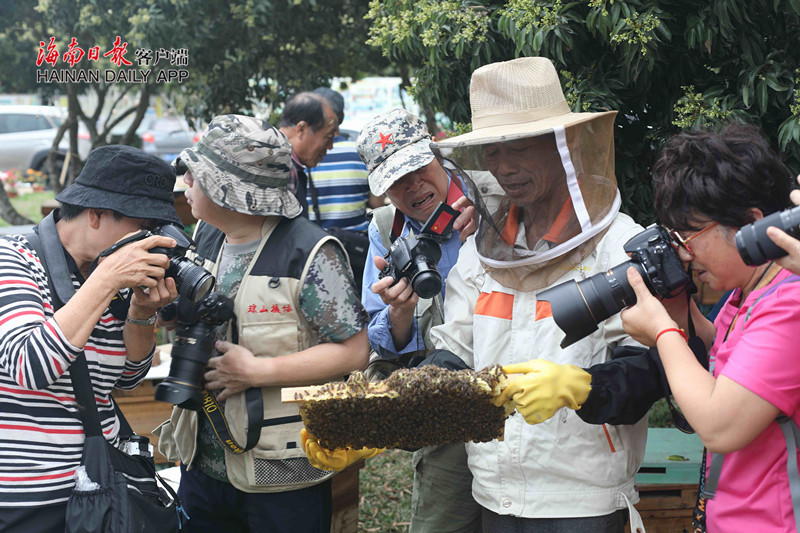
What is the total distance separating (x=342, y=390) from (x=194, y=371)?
2.65 ft

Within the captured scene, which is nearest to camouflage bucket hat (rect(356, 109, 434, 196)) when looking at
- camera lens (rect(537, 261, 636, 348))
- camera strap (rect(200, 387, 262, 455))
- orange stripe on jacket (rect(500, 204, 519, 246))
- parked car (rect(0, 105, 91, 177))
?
orange stripe on jacket (rect(500, 204, 519, 246))

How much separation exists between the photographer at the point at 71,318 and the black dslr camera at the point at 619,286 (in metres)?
1.37

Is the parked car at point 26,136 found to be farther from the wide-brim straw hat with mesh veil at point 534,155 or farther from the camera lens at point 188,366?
the wide-brim straw hat with mesh veil at point 534,155

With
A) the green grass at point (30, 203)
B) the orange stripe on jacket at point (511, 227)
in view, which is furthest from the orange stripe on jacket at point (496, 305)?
the green grass at point (30, 203)

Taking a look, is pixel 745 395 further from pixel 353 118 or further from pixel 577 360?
pixel 353 118

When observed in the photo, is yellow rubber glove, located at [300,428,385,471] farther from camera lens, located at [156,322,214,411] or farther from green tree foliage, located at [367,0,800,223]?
green tree foliage, located at [367,0,800,223]

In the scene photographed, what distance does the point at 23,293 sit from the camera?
7.64 feet

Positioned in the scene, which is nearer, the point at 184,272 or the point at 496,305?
the point at 496,305

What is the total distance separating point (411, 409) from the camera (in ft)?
7.13

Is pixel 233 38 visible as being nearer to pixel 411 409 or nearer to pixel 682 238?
pixel 411 409

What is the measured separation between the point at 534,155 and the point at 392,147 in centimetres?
100

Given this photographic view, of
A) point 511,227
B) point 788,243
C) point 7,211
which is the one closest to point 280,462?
point 511,227

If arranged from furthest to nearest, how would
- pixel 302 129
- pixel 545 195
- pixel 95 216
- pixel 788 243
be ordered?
1. pixel 302 129
2. pixel 95 216
3. pixel 545 195
4. pixel 788 243

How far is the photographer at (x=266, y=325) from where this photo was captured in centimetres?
276
